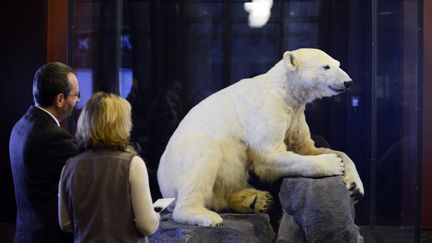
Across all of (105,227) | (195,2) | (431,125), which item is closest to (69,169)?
(105,227)

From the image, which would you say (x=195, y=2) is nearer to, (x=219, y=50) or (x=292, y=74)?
(x=219, y=50)

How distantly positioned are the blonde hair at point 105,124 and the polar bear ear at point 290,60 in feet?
4.17

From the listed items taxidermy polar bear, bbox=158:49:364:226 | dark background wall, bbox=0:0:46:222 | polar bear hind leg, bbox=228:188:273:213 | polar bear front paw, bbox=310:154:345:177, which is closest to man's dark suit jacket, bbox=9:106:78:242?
taxidermy polar bear, bbox=158:49:364:226

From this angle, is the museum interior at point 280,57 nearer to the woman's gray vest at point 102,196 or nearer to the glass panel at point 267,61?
the glass panel at point 267,61

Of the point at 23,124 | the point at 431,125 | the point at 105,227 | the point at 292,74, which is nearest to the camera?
the point at 105,227

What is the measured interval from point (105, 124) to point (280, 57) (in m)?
1.57

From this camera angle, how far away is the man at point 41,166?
1.93 m

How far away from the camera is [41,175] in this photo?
1.95 meters

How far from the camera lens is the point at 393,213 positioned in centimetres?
340

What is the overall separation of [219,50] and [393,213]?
4.92 feet

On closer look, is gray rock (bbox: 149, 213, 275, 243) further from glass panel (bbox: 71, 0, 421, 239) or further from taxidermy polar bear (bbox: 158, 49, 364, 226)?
glass panel (bbox: 71, 0, 421, 239)

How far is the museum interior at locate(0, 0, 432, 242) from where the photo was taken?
3.02 meters

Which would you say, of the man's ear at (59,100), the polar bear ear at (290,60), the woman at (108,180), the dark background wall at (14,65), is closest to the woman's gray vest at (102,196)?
the woman at (108,180)

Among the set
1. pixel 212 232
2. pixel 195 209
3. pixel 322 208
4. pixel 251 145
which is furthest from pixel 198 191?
pixel 322 208
